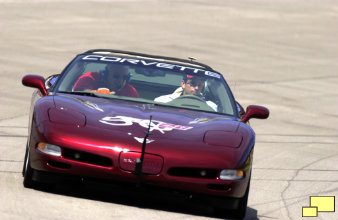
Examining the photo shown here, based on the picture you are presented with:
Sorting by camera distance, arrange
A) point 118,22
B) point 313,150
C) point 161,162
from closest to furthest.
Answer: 1. point 161,162
2. point 313,150
3. point 118,22

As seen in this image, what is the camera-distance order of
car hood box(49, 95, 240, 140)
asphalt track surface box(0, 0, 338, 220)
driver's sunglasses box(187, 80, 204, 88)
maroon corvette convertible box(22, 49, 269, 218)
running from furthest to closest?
driver's sunglasses box(187, 80, 204, 88), asphalt track surface box(0, 0, 338, 220), car hood box(49, 95, 240, 140), maroon corvette convertible box(22, 49, 269, 218)

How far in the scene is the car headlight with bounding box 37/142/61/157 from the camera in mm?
7355

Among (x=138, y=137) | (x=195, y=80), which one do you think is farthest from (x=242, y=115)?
(x=138, y=137)

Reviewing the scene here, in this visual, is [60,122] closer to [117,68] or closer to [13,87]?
[117,68]

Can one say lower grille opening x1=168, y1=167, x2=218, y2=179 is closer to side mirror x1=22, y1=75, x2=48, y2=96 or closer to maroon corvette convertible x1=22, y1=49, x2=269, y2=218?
maroon corvette convertible x1=22, y1=49, x2=269, y2=218

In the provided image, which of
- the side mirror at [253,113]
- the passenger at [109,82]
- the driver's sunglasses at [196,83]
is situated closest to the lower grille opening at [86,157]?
the passenger at [109,82]

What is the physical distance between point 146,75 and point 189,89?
50cm

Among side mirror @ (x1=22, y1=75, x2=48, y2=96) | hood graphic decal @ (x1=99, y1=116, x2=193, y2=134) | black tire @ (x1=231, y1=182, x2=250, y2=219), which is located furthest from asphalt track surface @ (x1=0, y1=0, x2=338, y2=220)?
side mirror @ (x1=22, y1=75, x2=48, y2=96)

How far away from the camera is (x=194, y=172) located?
737 centimetres

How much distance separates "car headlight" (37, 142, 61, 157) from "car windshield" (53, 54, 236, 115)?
126cm

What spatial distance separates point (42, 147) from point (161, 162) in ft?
3.26

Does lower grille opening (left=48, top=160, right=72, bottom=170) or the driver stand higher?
the driver

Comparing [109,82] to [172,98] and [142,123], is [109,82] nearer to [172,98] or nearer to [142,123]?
[172,98]

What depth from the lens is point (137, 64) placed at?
934 centimetres
